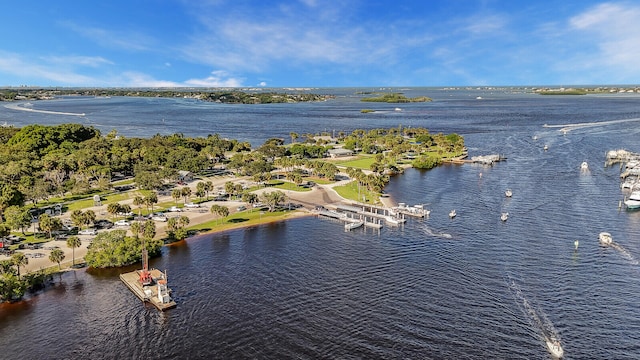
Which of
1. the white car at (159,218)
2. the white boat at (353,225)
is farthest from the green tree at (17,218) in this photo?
the white boat at (353,225)

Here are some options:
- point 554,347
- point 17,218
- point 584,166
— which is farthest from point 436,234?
point 584,166

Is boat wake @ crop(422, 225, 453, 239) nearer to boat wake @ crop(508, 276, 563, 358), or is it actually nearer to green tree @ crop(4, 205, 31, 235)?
boat wake @ crop(508, 276, 563, 358)

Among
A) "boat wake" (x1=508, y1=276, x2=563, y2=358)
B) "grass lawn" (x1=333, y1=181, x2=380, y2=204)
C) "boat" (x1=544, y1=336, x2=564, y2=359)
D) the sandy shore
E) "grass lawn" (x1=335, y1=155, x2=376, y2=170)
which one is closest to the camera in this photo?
"boat" (x1=544, y1=336, x2=564, y2=359)

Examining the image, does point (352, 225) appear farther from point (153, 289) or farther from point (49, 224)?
point (49, 224)

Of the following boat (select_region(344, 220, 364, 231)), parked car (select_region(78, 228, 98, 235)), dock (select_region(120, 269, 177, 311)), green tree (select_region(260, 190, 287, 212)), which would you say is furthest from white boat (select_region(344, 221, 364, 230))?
parked car (select_region(78, 228, 98, 235))

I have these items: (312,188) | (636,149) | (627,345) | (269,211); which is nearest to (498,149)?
(636,149)
